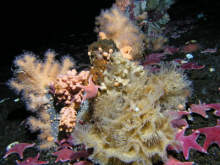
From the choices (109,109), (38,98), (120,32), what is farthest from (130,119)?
(120,32)

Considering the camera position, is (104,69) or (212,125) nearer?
(212,125)

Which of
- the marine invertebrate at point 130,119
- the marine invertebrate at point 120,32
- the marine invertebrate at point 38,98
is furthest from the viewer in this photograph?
the marine invertebrate at point 120,32

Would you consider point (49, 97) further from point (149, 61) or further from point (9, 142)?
point (149, 61)

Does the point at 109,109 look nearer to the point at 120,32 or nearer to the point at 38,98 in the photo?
the point at 38,98

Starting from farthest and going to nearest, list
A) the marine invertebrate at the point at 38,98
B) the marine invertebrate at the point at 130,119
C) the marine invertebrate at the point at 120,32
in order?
the marine invertebrate at the point at 120,32
the marine invertebrate at the point at 38,98
the marine invertebrate at the point at 130,119

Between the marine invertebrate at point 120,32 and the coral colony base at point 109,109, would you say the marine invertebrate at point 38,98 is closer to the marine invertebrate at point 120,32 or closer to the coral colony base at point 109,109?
the coral colony base at point 109,109

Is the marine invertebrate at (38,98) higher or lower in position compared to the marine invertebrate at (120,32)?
lower

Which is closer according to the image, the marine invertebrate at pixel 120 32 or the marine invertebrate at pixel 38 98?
the marine invertebrate at pixel 38 98

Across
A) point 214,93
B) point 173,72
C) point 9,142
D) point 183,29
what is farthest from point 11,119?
point 183,29

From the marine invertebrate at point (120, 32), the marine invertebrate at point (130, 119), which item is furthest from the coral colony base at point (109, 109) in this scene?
the marine invertebrate at point (120, 32)
